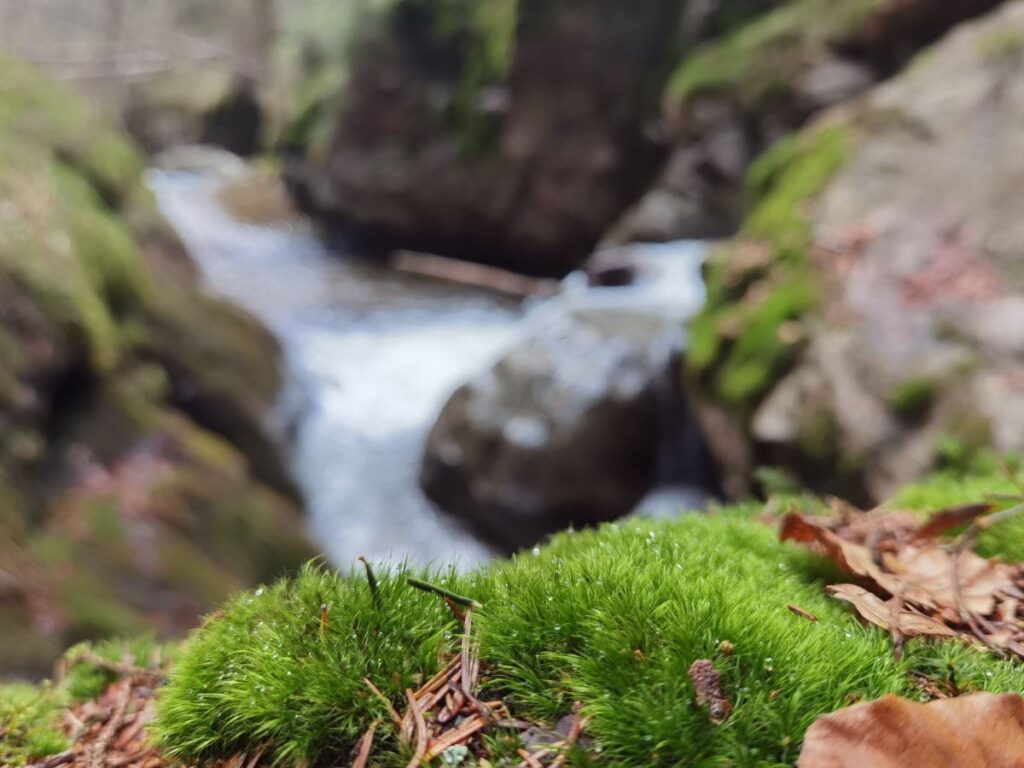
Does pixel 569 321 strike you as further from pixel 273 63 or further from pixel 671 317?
pixel 273 63

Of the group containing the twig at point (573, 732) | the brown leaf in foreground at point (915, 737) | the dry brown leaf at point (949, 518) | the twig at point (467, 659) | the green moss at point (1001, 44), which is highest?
the green moss at point (1001, 44)

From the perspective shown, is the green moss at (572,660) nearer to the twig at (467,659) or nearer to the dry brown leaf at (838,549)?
the twig at (467,659)

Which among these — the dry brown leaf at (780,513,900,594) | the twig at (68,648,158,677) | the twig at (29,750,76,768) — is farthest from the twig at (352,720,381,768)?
the twig at (68,648,158,677)

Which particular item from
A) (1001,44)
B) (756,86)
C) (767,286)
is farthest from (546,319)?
(1001,44)

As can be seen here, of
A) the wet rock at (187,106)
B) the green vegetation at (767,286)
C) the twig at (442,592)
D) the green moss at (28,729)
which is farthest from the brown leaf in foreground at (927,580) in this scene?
the wet rock at (187,106)

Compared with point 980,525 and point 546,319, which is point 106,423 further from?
point 980,525
